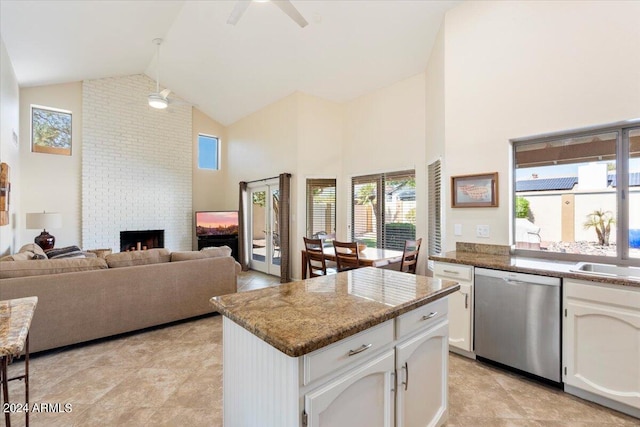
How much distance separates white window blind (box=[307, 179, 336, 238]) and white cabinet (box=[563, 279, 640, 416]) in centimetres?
384

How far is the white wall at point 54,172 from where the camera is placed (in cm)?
512

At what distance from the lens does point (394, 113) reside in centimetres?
480

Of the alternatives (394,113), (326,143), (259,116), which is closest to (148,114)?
(259,116)

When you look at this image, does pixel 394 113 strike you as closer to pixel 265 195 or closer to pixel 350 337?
pixel 265 195

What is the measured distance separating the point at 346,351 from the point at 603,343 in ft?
6.61

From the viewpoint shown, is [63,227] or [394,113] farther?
[63,227]

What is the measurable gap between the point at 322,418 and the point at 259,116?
6.19 metres

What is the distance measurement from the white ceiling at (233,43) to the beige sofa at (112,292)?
2.89m

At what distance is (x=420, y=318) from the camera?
1.46m

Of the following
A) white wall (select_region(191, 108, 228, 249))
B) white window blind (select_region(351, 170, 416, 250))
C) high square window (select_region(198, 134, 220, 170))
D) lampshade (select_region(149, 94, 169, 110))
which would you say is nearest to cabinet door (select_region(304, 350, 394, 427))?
white window blind (select_region(351, 170, 416, 250))

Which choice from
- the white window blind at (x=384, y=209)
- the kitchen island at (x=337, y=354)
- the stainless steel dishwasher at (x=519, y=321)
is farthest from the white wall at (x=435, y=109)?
the kitchen island at (x=337, y=354)

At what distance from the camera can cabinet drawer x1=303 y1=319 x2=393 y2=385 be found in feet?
3.26

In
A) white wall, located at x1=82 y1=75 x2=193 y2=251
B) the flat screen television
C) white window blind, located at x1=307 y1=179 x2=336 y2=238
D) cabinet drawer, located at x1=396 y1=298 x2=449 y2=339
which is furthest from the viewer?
the flat screen television

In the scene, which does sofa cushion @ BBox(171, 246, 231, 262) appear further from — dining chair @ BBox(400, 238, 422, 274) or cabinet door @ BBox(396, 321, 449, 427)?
cabinet door @ BBox(396, 321, 449, 427)
